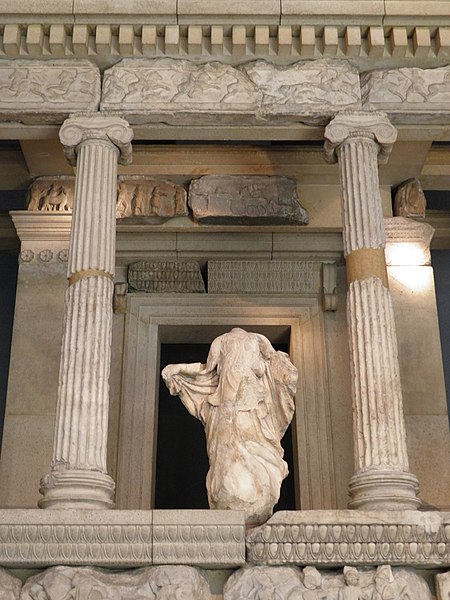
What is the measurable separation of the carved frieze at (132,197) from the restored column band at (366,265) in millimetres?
2677

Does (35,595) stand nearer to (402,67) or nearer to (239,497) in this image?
(239,497)

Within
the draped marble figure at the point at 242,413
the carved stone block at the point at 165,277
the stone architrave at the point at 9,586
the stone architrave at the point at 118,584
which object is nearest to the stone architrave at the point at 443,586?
the draped marble figure at the point at 242,413

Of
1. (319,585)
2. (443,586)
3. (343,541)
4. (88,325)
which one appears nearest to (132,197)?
(88,325)

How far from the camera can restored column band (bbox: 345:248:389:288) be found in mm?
7988

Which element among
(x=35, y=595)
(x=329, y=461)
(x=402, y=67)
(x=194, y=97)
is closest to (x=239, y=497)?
(x=35, y=595)

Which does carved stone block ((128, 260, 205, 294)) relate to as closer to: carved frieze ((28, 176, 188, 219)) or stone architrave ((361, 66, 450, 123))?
carved frieze ((28, 176, 188, 219))

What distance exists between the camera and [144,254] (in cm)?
1042

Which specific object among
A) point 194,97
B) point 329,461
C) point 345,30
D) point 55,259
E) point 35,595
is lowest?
point 35,595

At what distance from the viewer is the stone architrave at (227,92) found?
8625 mm

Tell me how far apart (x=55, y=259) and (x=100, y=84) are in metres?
2.24

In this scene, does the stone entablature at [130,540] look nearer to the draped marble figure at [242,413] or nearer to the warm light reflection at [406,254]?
the draped marble figure at [242,413]

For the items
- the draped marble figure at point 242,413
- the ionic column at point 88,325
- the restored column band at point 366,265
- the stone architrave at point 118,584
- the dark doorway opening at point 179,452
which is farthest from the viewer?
the dark doorway opening at point 179,452

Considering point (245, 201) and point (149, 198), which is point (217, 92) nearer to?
point (245, 201)

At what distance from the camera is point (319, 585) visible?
20.7ft
